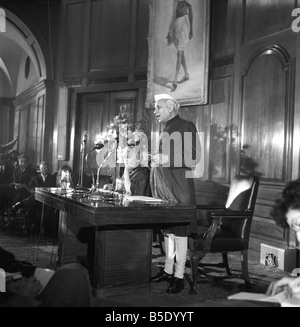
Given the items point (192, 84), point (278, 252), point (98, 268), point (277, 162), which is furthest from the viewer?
point (192, 84)

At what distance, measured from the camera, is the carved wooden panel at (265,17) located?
16.1 feet

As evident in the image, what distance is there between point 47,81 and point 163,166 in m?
5.66

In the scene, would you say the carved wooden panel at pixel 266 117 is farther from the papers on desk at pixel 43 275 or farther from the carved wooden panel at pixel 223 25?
the papers on desk at pixel 43 275

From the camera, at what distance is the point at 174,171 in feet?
12.3

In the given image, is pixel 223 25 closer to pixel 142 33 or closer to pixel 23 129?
pixel 142 33

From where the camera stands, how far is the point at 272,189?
5.05 metres

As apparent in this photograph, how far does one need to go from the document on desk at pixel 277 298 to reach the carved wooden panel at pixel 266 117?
3.47 m

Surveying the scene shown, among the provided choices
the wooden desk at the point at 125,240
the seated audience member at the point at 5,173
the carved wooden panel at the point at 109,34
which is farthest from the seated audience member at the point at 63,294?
the seated audience member at the point at 5,173

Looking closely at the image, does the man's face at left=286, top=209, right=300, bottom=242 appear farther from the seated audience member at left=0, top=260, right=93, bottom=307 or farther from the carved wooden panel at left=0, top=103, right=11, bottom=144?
the carved wooden panel at left=0, top=103, right=11, bottom=144

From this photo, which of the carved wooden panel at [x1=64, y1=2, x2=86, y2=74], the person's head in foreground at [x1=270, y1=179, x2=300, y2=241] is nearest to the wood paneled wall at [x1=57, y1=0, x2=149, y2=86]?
the carved wooden panel at [x1=64, y1=2, x2=86, y2=74]

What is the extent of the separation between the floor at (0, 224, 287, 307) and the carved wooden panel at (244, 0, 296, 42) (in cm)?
274

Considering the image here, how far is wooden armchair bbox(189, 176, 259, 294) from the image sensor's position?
3.64 m
